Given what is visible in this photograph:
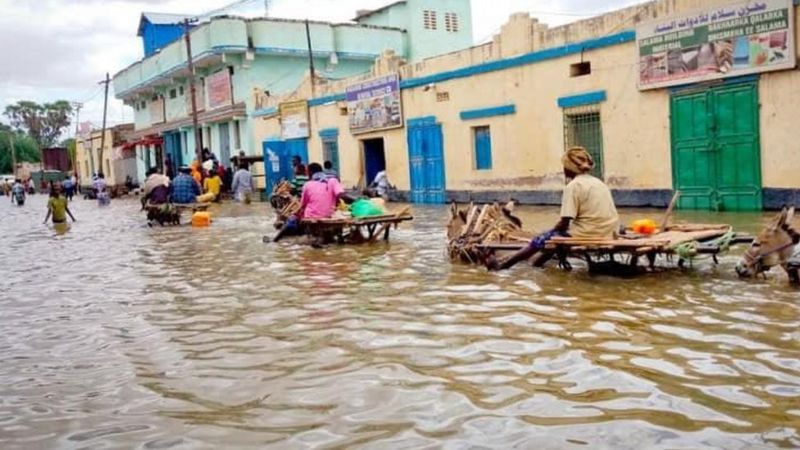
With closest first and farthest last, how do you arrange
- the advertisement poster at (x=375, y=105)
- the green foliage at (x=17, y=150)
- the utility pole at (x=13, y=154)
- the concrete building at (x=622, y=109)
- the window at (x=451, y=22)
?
the concrete building at (x=622, y=109)
the advertisement poster at (x=375, y=105)
the window at (x=451, y=22)
the utility pole at (x=13, y=154)
the green foliage at (x=17, y=150)

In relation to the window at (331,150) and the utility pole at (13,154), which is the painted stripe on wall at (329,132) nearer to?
the window at (331,150)

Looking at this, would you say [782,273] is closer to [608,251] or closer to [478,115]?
[608,251]

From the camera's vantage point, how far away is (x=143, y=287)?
9344 mm

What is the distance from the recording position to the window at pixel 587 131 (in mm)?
16719

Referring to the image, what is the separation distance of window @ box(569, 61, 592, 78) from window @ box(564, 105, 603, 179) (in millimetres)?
724

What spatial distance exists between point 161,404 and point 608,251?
4657 millimetres

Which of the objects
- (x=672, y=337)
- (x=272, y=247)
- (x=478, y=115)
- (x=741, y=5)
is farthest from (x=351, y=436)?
(x=478, y=115)

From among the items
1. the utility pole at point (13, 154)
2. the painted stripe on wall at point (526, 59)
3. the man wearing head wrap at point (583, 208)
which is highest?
the utility pole at point (13, 154)

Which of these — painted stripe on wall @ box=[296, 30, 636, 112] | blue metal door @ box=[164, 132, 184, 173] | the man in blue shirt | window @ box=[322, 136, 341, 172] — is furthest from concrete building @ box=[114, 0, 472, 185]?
Answer: the man in blue shirt

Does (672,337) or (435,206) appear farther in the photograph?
(435,206)

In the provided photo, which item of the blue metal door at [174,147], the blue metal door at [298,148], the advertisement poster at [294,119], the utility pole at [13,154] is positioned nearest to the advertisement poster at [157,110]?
the blue metal door at [174,147]

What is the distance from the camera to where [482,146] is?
20.2 metres

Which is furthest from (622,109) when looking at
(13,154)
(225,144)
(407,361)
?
(13,154)

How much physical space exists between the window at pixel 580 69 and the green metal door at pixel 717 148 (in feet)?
7.82
